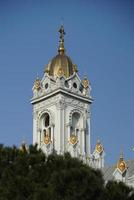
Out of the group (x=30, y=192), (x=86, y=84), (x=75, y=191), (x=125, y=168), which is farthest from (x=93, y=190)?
(x=86, y=84)

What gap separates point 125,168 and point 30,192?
37.4 meters

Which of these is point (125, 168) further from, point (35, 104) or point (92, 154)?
point (35, 104)

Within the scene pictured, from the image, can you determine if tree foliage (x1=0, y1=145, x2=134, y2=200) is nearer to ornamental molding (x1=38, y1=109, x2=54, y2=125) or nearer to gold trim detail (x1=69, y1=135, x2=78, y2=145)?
gold trim detail (x1=69, y1=135, x2=78, y2=145)

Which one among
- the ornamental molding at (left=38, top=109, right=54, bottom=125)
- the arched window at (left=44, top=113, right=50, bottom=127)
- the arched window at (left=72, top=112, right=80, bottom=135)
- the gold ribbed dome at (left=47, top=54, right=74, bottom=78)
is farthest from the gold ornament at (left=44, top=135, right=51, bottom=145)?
the gold ribbed dome at (left=47, top=54, right=74, bottom=78)

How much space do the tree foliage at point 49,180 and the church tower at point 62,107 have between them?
40998 millimetres

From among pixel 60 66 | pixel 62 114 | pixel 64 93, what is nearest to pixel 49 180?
pixel 62 114

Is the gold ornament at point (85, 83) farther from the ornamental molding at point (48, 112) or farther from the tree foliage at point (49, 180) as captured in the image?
the tree foliage at point (49, 180)

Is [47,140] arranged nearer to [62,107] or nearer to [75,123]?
[62,107]

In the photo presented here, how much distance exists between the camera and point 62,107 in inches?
3177

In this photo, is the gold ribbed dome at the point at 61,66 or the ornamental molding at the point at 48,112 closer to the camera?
the ornamental molding at the point at 48,112

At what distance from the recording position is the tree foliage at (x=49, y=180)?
3475cm

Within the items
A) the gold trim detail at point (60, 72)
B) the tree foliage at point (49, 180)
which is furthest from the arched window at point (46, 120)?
the tree foliage at point (49, 180)

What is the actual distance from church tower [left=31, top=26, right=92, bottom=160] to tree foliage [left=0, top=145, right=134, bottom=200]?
41.0m

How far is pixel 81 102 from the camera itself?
83812 millimetres
